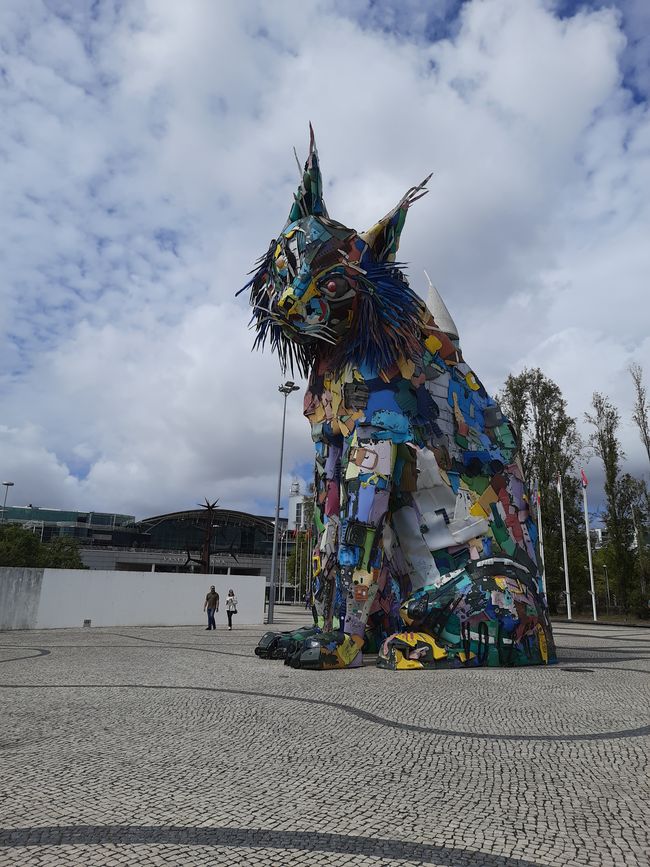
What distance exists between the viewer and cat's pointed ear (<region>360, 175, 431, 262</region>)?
9102 mm

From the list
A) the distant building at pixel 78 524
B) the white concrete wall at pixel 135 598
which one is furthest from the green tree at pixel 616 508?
the distant building at pixel 78 524

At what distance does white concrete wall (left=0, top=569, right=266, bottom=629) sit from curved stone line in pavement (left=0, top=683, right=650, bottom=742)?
1421 centimetres

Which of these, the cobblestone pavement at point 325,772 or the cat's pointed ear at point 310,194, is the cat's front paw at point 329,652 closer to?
the cobblestone pavement at point 325,772

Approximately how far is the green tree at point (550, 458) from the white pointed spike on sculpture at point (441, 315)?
26.7m

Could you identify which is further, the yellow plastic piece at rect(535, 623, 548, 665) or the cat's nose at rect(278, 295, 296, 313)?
the cat's nose at rect(278, 295, 296, 313)

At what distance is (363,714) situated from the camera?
539cm

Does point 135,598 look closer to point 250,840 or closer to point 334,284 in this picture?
point 334,284

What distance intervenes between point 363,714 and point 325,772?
1706 mm

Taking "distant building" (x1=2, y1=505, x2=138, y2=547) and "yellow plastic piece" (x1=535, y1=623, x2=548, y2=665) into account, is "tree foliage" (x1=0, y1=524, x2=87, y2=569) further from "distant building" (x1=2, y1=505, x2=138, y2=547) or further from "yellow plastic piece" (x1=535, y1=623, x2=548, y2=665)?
"yellow plastic piece" (x1=535, y1=623, x2=548, y2=665)

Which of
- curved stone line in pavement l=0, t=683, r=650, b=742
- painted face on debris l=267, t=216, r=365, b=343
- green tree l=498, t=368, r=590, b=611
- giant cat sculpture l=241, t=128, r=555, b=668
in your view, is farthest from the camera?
green tree l=498, t=368, r=590, b=611

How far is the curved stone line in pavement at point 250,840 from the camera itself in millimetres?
2625

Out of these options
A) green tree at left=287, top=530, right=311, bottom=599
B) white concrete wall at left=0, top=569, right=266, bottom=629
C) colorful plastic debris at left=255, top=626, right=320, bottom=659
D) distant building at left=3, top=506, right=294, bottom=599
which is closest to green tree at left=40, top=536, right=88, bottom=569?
distant building at left=3, top=506, right=294, bottom=599

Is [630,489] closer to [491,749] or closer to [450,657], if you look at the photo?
[450,657]

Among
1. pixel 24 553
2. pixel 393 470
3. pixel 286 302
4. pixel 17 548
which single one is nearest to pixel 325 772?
pixel 393 470
